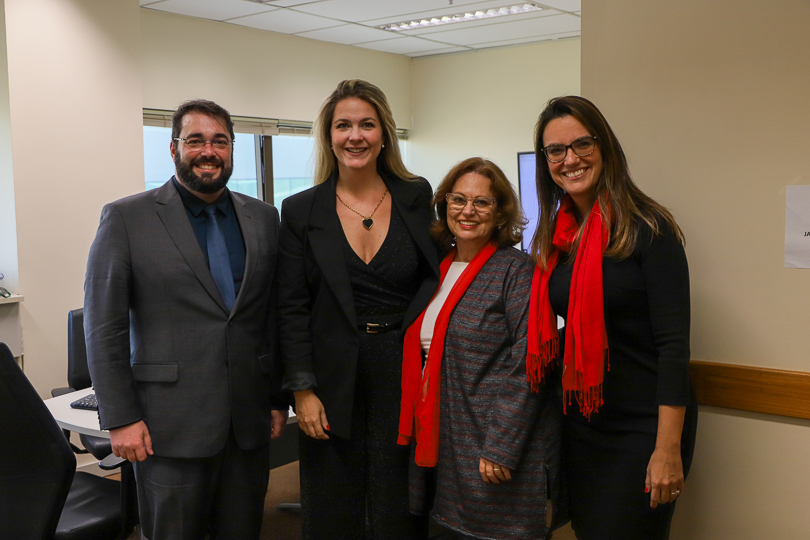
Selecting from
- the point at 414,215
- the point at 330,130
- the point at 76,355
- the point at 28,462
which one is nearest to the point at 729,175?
the point at 414,215

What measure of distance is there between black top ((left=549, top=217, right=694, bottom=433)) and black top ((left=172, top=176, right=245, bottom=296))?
870 mm

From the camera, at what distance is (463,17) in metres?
5.34

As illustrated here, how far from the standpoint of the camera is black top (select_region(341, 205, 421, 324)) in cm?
195

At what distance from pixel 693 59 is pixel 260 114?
439 centimetres

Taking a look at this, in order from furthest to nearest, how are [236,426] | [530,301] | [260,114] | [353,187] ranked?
[260,114] < [353,187] < [236,426] < [530,301]

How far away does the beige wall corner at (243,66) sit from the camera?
5059 millimetres

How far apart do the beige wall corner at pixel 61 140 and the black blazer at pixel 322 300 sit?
2.27m

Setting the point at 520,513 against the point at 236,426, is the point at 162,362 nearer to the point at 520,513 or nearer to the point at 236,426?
the point at 236,426

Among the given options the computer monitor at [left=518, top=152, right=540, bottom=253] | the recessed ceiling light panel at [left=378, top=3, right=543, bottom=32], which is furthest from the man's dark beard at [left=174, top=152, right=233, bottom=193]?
the computer monitor at [left=518, top=152, right=540, bottom=253]

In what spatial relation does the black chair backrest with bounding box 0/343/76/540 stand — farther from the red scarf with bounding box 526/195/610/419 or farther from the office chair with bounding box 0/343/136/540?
the red scarf with bounding box 526/195/610/419

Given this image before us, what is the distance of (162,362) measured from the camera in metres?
1.83

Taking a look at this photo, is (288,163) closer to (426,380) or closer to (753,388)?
(426,380)

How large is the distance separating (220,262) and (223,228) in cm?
12

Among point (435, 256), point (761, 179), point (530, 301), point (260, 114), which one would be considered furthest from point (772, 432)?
point (260, 114)
